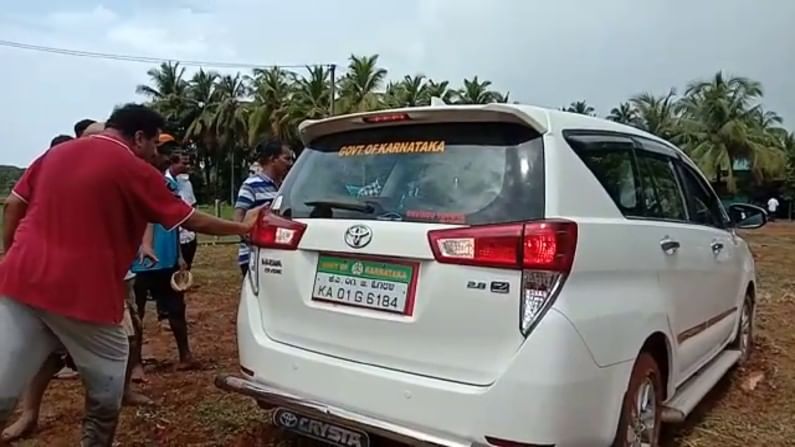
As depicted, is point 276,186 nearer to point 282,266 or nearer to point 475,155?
point 282,266

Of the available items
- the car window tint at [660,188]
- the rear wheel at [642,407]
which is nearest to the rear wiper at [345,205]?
the rear wheel at [642,407]

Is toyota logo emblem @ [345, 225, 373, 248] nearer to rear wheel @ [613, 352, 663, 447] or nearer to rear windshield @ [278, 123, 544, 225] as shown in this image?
rear windshield @ [278, 123, 544, 225]

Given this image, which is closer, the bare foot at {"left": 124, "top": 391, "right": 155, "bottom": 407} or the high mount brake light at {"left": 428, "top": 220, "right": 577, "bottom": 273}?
the high mount brake light at {"left": 428, "top": 220, "right": 577, "bottom": 273}

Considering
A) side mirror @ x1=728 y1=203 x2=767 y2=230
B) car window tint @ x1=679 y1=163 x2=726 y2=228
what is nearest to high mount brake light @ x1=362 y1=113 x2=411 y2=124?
car window tint @ x1=679 y1=163 x2=726 y2=228

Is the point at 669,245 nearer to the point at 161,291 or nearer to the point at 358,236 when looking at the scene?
the point at 358,236

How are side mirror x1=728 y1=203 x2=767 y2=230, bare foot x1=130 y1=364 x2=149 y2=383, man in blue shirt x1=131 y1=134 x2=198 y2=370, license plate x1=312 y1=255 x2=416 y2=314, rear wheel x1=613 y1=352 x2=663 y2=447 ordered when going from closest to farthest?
license plate x1=312 y1=255 x2=416 y2=314 < rear wheel x1=613 y1=352 x2=663 y2=447 < bare foot x1=130 y1=364 x2=149 y2=383 < man in blue shirt x1=131 y1=134 x2=198 y2=370 < side mirror x1=728 y1=203 x2=767 y2=230

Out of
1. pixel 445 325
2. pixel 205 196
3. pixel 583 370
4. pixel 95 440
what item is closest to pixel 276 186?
pixel 95 440

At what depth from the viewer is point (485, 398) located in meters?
2.49

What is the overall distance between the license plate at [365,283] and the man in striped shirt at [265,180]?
1.96 meters

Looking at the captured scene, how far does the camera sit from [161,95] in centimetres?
4891

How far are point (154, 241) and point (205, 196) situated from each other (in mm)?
46973

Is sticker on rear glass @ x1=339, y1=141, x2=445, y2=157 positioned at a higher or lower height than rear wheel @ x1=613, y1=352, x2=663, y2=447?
higher

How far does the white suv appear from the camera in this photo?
2.49m

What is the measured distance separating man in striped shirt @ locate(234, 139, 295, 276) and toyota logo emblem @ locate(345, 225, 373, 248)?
2.05m
